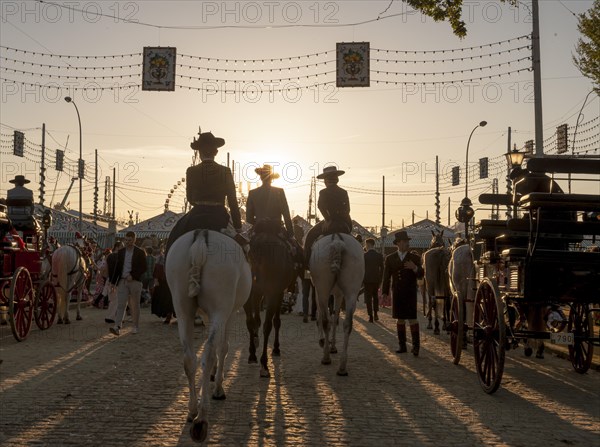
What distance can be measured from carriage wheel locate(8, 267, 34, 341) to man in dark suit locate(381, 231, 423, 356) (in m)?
6.20

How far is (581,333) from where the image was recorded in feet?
32.8

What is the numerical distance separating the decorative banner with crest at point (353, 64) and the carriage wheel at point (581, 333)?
1128 centimetres

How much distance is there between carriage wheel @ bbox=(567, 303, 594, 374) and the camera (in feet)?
32.9

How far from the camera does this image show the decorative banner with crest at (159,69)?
2097cm

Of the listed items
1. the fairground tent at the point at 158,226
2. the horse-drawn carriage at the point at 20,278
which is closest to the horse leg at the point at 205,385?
the horse-drawn carriage at the point at 20,278

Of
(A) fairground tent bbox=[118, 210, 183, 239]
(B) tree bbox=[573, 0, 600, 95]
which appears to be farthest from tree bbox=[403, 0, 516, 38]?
(A) fairground tent bbox=[118, 210, 183, 239]

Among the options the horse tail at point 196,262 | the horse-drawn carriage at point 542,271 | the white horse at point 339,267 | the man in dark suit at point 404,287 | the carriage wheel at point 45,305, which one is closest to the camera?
the horse tail at point 196,262

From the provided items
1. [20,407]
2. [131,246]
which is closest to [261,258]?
[20,407]

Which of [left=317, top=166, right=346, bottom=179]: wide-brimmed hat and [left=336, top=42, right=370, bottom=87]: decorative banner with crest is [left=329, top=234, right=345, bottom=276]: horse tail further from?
[left=336, top=42, right=370, bottom=87]: decorative banner with crest

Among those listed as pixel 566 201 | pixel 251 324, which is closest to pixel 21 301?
pixel 251 324

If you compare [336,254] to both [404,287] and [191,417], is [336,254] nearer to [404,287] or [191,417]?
[404,287]

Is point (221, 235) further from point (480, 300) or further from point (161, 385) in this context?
point (480, 300)

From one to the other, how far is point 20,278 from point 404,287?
6698 mm

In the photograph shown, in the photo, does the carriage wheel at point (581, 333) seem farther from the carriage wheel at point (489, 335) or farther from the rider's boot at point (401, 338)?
the rider's boot at point (401, 338)
